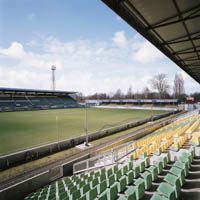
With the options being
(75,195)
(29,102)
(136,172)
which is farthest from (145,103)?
(75,195)

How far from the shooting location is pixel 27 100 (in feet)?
174

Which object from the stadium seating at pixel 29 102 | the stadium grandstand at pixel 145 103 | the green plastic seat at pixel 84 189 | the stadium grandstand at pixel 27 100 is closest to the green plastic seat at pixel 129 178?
the green plastic seat at pixel 84 189

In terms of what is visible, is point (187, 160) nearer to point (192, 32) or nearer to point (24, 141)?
point (192, 32)

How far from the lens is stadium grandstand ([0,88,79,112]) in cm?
4649

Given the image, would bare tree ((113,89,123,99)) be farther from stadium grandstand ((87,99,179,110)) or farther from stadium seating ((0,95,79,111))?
stadium seating ((0,95,79,111))

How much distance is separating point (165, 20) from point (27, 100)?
56.4 metres

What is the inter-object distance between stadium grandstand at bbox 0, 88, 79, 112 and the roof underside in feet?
158

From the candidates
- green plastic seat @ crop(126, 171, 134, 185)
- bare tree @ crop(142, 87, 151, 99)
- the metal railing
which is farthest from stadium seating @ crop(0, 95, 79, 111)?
Result: bare tree @ crop(142, 87, 151, 99)

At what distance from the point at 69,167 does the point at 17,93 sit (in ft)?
184

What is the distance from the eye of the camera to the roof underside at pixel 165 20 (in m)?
4.12

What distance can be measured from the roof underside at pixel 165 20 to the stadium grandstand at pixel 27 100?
158 ft

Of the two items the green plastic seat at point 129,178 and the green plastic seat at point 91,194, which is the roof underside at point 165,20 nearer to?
the green plastic seat at point 129,178

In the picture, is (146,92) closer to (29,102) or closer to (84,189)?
(29,102)

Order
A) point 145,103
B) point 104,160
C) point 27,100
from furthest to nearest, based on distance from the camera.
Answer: point 145,103 < point 27,100 < point 104,160
